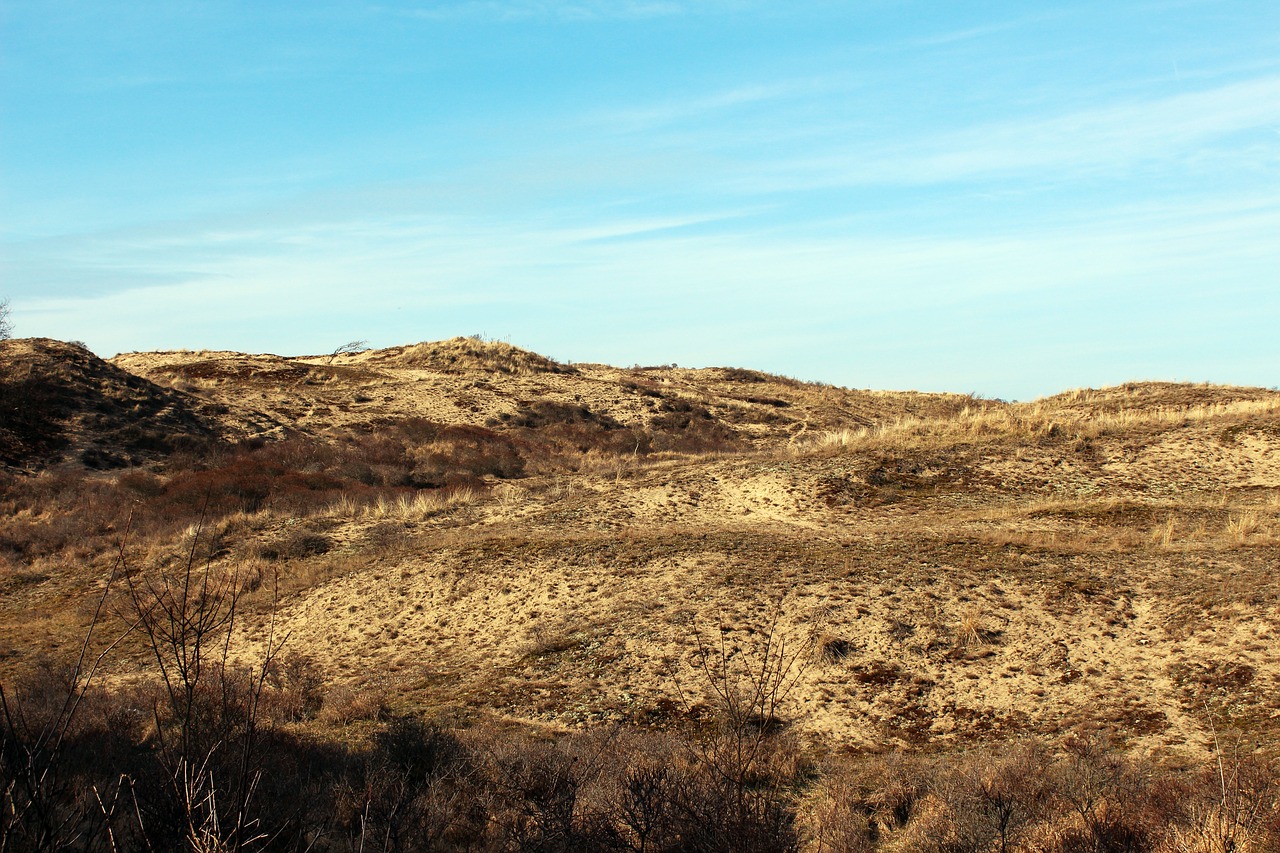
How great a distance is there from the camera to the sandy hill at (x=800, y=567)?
11.6 meters

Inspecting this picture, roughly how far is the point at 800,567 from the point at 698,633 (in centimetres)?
538

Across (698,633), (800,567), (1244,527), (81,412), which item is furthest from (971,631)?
(81,412)

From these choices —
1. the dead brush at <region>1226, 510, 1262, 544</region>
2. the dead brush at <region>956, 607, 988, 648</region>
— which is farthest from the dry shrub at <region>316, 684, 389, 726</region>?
the dead brush at <region>1226, 510, 1262, 544</region>

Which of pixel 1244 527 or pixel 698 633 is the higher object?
pixel 1244 527

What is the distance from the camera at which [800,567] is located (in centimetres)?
1564

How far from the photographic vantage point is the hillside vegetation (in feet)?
23.4

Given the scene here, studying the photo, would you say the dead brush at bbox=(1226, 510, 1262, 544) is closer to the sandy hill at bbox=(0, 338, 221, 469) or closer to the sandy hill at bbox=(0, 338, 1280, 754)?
the sandy hill at bbox=(0, 338, 1280, 754)

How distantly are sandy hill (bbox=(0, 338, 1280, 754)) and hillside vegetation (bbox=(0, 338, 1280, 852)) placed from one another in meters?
0.08

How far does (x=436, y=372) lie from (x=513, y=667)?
129 feet

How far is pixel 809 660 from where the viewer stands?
1263 cm

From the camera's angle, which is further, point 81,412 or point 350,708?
point 81,412

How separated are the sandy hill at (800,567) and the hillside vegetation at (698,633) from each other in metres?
0.08

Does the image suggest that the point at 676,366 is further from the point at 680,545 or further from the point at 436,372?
the point at 680,545

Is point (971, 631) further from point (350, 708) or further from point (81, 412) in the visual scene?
point (81, 412)
